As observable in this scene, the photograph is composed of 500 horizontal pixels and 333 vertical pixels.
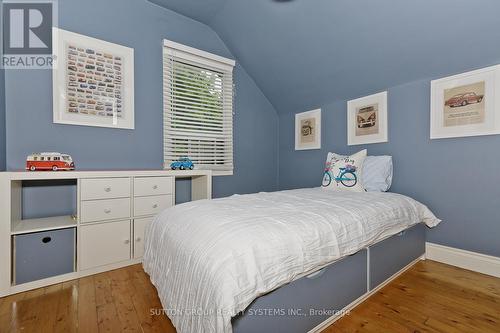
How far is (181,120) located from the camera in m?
2.62

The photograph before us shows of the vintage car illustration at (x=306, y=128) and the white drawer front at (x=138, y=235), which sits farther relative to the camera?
the vintage car illustration at (x=306, y=128)

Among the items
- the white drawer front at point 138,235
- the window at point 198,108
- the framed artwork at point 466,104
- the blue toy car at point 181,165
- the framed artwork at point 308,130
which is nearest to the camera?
the framed artwork at point 466,104

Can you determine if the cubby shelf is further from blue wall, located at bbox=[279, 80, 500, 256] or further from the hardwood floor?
blue wall, located at bbox=[279, 80, 500, 256]

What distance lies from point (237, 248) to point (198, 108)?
2210 millimetres

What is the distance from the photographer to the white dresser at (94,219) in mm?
1478

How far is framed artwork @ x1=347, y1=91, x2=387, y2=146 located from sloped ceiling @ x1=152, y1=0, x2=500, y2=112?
4.3 inches

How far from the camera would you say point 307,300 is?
3.60 feet

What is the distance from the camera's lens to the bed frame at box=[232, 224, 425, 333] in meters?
0.94

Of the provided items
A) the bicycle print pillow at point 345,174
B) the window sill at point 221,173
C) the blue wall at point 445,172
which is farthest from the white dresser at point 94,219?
the blue wall at point 445,172

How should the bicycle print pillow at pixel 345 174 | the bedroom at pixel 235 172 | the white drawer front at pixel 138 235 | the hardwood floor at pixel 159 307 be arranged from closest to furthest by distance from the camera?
the bedroom at pixel 235 172
the hardwood floor at pixel 159 307
the white drawer front at pixel 138 235
the bicycle print pillow at pixel 345 174

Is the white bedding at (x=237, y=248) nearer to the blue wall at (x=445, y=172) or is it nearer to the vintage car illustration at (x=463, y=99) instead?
the blue wall at (x=445, y=172)

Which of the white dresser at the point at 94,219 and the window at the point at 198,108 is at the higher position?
the window at the point at 198,108

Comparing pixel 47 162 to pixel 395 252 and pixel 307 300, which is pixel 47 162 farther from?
pixel 395 252

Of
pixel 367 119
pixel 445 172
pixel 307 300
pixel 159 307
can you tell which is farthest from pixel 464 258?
pixel 159 307
